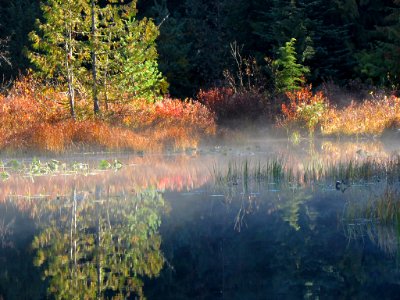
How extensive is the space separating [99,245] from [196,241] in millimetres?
976

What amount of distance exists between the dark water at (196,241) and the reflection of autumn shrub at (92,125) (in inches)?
214

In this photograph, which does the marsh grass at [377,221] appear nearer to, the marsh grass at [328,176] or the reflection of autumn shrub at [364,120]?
the marsh grass at [328,176]

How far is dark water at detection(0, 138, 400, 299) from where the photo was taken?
6.52m

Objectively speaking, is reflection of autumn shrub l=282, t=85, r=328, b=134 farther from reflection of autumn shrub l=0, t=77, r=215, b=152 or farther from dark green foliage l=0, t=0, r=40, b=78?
dark green foliage l=0, t=0, r=40, b=78

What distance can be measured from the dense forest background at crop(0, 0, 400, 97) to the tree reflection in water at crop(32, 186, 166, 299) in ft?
56.0

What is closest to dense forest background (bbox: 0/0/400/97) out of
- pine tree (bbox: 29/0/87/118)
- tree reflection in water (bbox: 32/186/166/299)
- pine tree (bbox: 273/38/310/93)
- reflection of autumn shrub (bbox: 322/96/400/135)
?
pine tree (bbox: 273/38/310/93)

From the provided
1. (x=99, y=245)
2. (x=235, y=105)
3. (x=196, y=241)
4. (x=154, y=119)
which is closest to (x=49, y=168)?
(x=154, y=119)

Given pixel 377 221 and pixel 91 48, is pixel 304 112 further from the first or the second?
pixel 377 221

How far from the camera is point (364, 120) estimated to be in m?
22.5

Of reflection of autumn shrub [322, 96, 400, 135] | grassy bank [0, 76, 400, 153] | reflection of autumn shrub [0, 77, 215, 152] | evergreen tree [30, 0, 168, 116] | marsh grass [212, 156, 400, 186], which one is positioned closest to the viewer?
marsh grass [212, 156, 400, 186]

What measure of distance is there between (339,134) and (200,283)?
16.1 metres

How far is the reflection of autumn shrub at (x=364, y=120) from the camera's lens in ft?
72.5

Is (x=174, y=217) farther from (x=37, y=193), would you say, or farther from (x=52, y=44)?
(x=52, y=44)

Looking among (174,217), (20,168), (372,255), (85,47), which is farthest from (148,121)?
(372,255)
